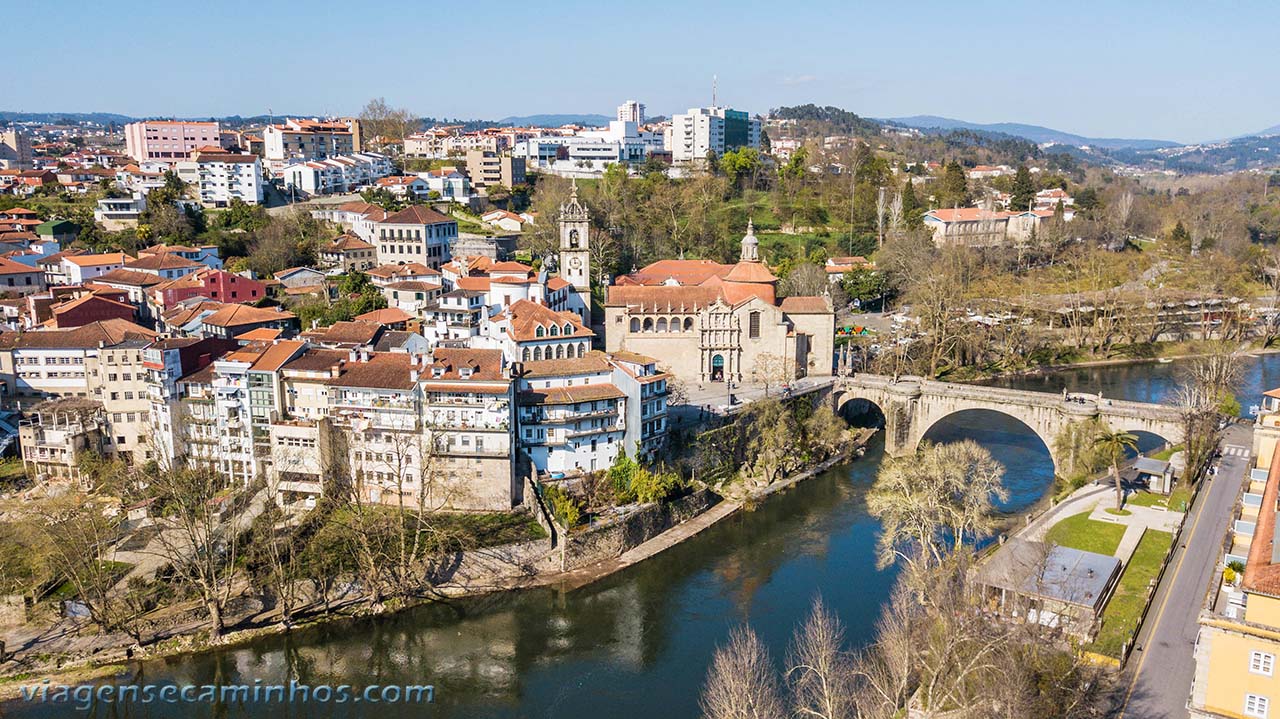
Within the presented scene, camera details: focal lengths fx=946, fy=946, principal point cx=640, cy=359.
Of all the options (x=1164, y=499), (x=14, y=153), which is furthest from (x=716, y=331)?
(x=14, y=153)

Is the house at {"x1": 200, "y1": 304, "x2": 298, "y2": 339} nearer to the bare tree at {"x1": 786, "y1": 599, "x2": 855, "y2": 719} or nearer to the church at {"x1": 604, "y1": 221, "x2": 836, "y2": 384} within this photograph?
the church at {"x1": 604, "y1": 221, "x2": 836, "y2": 384}

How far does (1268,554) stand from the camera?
57.6 ft

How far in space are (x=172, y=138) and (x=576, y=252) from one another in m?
50.0

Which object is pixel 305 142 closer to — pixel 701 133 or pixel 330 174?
pixel 330 174

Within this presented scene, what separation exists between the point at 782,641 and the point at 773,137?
446 ft

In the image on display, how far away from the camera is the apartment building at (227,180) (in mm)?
64250

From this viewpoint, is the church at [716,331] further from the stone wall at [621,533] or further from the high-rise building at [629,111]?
the high-rise building at [629,111]

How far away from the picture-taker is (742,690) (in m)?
18.0

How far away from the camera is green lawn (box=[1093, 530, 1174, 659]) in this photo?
2091cm

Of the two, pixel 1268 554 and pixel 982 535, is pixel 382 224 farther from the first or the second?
pixel 1268 554

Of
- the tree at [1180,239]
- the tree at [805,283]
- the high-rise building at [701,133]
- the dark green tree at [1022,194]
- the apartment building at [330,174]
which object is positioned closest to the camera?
the tree at [805,283]

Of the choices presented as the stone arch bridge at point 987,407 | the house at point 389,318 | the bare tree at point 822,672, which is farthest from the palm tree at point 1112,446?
the house at point 389,318

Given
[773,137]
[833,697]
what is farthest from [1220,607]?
[773,137]

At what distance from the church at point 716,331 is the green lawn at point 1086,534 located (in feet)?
54.0
